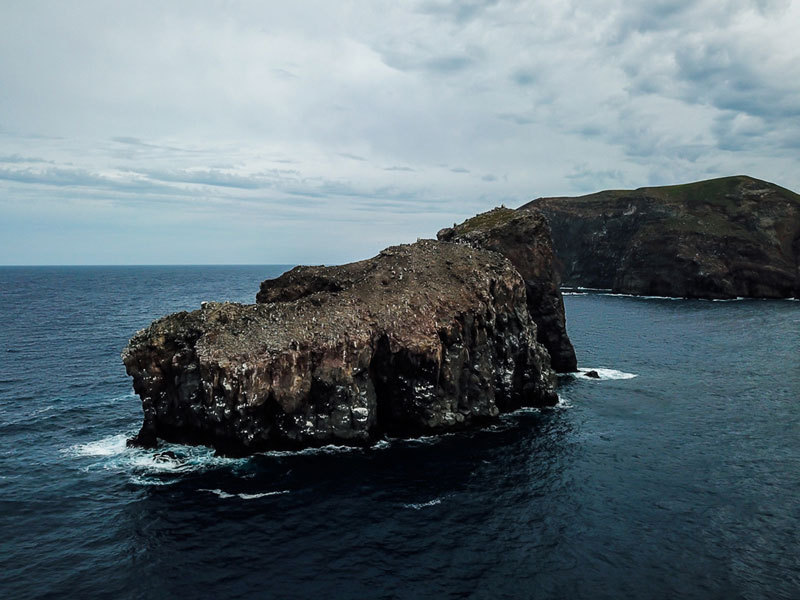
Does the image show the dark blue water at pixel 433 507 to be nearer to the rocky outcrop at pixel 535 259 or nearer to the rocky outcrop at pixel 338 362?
the rocky outcrop at pixel 338 362

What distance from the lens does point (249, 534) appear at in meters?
36.1

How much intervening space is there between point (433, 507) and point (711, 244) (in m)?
167

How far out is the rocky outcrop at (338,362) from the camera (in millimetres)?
48031

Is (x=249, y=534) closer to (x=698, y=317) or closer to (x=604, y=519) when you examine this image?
(x=604, y=519)

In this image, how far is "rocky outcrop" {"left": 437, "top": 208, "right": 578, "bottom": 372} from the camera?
75938 mm

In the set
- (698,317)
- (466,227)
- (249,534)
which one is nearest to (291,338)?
(249,534)

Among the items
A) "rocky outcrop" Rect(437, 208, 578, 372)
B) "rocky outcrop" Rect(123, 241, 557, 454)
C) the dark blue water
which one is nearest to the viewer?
the dark blue water

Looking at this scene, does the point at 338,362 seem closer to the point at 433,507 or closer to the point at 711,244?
the point at 433,507

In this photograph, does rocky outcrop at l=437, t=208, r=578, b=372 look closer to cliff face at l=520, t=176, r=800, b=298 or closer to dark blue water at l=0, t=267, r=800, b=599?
dark blue water at l=0, t=267, r=800, b=599

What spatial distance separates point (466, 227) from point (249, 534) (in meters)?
55.9

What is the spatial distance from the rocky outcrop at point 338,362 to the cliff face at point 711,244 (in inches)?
5102

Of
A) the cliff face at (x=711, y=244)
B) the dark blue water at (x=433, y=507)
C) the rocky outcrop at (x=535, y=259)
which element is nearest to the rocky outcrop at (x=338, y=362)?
the dark blue water at (x=433, y=507)

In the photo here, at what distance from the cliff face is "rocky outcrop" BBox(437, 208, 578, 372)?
4321 inches

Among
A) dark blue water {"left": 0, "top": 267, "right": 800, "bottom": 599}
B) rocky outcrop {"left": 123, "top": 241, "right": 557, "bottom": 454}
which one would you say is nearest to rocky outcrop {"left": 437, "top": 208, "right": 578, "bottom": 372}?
dark blue water {"left": 0, "top": 267, "right": 800, "bottom": 599}
